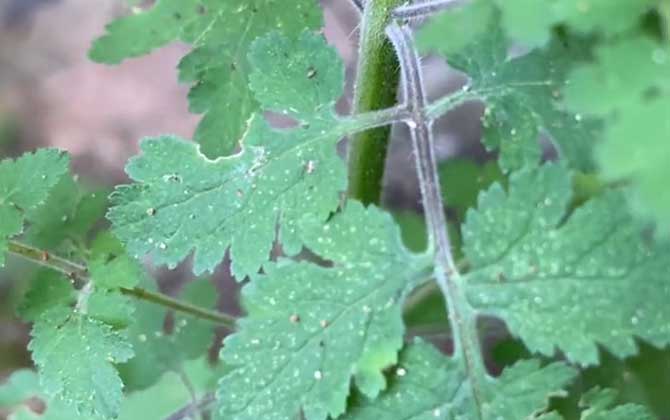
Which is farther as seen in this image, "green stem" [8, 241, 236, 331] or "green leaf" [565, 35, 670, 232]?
"green stem" [8, 241, 236, 331]

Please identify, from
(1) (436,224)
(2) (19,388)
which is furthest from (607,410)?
(2) (19,388)

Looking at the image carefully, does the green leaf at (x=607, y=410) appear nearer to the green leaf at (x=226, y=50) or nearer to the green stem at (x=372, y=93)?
the green stem at (x=372, y=93)

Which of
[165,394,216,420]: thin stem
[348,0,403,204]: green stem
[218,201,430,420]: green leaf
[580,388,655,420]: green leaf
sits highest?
[348,0,403,204]: green stem

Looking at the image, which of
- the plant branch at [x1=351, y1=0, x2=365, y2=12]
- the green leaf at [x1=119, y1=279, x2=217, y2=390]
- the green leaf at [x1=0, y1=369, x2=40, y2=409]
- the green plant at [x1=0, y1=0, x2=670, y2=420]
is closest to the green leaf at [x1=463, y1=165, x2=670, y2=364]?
the green plant at [x1=0, y1=0, x2=670, y2=420]

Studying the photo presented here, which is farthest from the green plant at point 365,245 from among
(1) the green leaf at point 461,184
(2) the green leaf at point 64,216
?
(1) the green leaf at point 461,184

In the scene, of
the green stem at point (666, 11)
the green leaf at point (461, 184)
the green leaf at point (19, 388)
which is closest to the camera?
the green stem at point (666, 11)

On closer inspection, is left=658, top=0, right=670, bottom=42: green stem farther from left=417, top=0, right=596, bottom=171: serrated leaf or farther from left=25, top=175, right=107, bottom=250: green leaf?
left=25, top=175, right=107, bottom=250: green leaf

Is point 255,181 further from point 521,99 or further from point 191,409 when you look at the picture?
point 191,409
